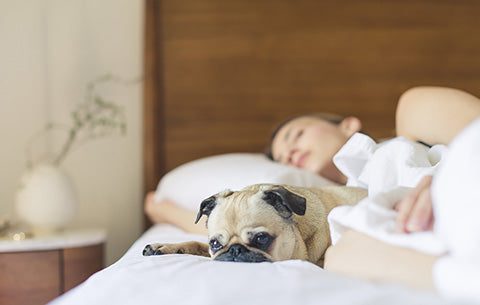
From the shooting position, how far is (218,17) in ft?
7.72

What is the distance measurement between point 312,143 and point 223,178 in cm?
35

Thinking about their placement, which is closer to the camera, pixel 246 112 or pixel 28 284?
pixel 28 284

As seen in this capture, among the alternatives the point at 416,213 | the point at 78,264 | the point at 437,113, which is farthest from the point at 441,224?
the point at 78,264

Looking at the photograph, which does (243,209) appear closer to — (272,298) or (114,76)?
(272,298)

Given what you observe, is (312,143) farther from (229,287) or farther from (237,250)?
(229,287)

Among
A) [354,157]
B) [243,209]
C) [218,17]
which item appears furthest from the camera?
[218,17]

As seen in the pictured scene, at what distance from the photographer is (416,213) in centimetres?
73

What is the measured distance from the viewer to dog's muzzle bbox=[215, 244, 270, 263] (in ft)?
2.95

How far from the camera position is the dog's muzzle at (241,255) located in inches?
35.4

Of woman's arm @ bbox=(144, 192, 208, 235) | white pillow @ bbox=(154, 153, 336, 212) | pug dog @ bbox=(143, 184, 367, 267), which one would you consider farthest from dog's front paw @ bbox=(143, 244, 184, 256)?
white pillow @ bbox=(154, 153, 336, 212)

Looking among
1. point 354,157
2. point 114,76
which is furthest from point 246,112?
point 354,157

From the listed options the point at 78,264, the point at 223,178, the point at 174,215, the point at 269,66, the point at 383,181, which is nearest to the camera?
the point at 383,181

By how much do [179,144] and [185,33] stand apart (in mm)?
549

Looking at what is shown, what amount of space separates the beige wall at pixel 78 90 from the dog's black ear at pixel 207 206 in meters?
1.43
